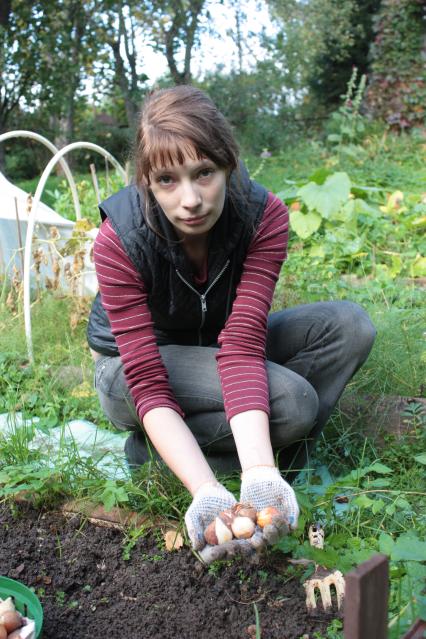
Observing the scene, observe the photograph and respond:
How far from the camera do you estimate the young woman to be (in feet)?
5.22

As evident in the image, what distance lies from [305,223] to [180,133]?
2.89 m

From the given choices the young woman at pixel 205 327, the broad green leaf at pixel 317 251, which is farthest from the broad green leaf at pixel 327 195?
the young woman at pixel 205 327

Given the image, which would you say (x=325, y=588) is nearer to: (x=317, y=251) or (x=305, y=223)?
(x=317, y=251)

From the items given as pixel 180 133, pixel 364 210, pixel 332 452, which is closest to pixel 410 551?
pixel 180 133

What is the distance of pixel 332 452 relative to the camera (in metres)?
2.26

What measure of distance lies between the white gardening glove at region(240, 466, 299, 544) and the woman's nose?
23.4 inches

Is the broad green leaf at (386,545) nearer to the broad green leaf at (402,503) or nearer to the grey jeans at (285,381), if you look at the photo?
the broad green leaf at (402,503)

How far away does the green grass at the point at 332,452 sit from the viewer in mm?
1564

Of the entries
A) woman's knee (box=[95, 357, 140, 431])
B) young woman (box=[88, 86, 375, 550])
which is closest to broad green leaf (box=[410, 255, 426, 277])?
young woman (box=[88, 86, 375, 550])

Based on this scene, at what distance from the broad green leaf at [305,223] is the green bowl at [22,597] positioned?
127 inches

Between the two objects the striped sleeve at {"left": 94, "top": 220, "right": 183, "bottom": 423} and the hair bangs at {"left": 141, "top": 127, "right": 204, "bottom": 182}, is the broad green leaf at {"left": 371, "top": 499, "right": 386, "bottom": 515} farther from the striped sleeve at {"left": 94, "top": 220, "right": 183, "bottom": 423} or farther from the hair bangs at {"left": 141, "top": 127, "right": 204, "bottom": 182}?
the hair bangs at {"left": 141, "top": 127, "right": 204, "bottom": 182}

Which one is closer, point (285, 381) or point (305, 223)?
point (285, 381)

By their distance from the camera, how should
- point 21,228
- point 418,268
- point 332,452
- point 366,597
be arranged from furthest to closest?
point 418,268
point 21,228
point 332,452
point 366,597

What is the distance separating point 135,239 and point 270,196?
408mm
